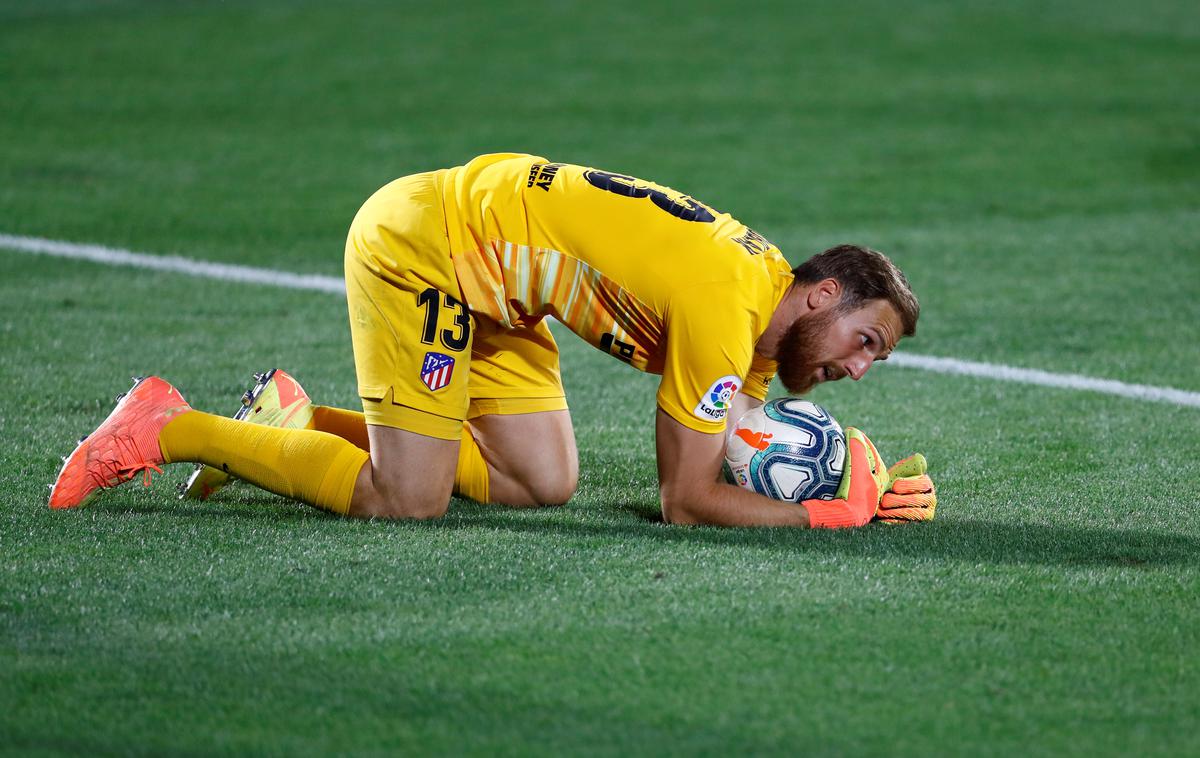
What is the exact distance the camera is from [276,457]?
483 centimetres

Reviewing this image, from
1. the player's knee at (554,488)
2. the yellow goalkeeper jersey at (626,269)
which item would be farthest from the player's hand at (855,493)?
the player's knee at (554,488)

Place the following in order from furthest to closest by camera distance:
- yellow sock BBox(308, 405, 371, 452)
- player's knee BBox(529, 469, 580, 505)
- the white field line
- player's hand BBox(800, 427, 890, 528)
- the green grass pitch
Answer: the white field line < yellow sock BBox(308, 405, 371, 452) < player's knee BBox(529, 469, 580, 505) < player's hand BBox(800, 427, 890, 528) < the green grass pitch

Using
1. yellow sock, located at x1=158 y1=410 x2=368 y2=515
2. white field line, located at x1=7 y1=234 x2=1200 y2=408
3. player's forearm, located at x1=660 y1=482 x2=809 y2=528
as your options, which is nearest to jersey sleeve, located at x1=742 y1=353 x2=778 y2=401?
player's forearm, located at x1=660 y1=482 x2=809 y2=528

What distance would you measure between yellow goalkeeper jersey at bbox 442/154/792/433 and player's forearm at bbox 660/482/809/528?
25 cm

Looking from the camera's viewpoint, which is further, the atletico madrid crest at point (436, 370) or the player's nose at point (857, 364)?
the atletico madrid crest at point (436, 370)

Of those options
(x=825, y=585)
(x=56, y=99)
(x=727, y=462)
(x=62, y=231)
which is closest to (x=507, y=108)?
(x=56, y=99)

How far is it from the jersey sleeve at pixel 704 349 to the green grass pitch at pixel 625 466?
0.43 m

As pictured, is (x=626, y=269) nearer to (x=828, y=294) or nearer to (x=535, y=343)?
(x=828, y=294)

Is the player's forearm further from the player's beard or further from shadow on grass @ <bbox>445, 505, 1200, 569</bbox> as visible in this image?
the player's beard

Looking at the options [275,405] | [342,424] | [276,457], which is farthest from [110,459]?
[342,424]

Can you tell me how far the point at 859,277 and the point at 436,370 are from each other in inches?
51.1

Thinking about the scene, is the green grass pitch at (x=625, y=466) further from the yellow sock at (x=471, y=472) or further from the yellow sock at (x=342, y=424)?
the yellow sock at (x=342, y=424)

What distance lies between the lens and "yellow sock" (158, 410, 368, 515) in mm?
4805

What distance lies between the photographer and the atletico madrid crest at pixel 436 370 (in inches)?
189
